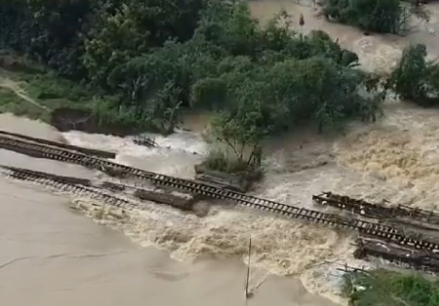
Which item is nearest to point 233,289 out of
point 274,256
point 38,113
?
point 274,256

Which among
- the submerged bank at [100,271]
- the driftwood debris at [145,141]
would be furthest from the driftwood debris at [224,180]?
the driftwood debris at [145,141]

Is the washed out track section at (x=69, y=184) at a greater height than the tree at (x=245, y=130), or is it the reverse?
the tree at (x=245, y=130)

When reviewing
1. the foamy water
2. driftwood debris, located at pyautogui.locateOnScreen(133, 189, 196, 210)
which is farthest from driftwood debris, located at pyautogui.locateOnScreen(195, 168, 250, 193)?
driftwood debris, located at pyautogui.locateOnScreen(133, 189, 196, 210)

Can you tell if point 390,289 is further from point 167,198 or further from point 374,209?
point 167,198

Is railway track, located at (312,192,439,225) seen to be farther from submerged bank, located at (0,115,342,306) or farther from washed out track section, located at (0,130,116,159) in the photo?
washed out track section, located at (0,130,116,159)

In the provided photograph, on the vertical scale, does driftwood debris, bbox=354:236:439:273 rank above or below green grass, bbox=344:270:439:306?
above

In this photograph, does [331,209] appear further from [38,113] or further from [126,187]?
[38,113]

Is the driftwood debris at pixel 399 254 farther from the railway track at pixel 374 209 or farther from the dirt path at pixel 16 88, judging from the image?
the dirt path at pixel 16 88
